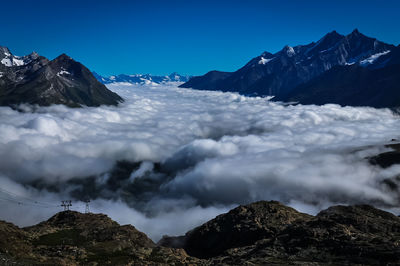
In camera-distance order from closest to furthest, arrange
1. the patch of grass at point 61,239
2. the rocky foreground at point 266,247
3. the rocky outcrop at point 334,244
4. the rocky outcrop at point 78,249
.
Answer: the rocky outcrop at point 78,249 < the rocky foreground at point 266,247 < the rocky outcrop at point 334,244 < the patch of grass at point 61,239

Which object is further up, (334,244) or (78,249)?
(78,249)

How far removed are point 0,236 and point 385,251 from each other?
470ft

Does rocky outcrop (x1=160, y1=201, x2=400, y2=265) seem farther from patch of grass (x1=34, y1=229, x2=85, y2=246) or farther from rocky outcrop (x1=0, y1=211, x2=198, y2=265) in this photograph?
patch of grass (x1=34, y1=229, x2=85, y2=246)

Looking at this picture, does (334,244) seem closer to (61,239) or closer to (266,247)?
(266,247)

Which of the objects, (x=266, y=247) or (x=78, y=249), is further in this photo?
(x=266, y=247)

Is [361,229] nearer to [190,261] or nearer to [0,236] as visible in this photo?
[190,261]

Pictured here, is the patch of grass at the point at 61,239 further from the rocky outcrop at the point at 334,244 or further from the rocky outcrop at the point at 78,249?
the rocky outcrop at the point at 334,244

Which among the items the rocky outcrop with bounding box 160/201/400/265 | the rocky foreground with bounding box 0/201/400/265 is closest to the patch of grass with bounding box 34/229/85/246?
the rocky foreground with bounding box 0/201/400/265

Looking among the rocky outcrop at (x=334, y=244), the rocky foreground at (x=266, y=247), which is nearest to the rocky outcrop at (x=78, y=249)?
the rocky foreground at (x=266, y=247)

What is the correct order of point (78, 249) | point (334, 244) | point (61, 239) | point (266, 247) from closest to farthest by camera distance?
point (334, 244), point (78, 249), point (266, 247), point (61, 239)

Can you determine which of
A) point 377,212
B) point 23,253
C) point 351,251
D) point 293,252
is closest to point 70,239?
point 23,253

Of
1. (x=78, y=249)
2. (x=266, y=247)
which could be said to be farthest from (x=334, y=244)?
(x=78, y=249)

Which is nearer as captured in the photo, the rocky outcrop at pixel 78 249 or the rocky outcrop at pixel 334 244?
the rocky outcrop at pixel 78 249

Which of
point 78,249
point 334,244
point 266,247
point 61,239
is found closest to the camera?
point 334,244
